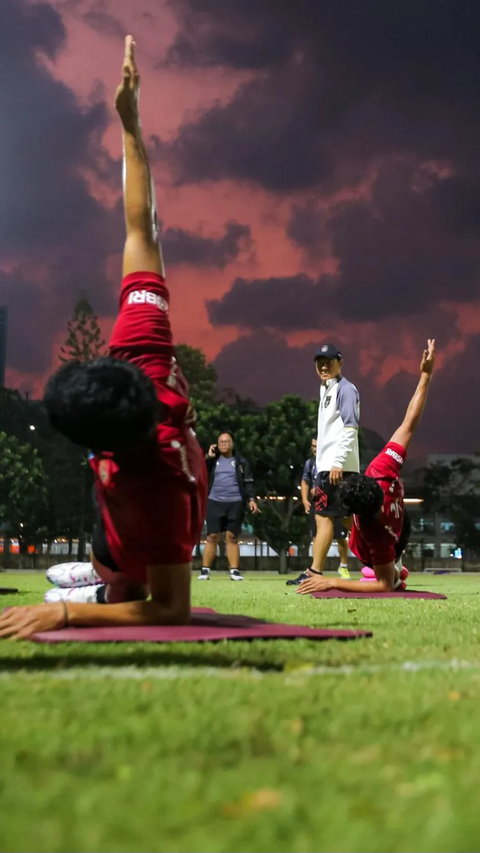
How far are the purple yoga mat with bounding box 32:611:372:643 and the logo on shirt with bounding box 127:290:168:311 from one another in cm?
148

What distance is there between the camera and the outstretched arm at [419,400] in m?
7.83

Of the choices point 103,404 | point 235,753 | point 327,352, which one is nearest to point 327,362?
point 327,352

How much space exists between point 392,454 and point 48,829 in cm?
698

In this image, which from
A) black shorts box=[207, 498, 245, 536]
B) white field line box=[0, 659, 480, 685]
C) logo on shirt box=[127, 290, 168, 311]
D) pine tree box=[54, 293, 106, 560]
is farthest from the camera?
pine tree box=[54, 293, 106, 560]

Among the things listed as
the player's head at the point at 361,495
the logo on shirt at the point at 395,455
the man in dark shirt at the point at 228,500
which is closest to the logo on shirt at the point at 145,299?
the player's head at the point at 361,495

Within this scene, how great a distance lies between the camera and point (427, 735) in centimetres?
197

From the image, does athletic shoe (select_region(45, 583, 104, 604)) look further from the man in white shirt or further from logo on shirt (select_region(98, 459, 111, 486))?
the man in white shirt

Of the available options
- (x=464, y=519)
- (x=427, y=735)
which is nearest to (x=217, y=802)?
(x=427, y=735)

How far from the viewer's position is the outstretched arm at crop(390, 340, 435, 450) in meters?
7.83

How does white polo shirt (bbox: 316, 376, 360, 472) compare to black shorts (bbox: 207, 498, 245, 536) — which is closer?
white polo shirt (bbox: 316, 376, 360, 472)

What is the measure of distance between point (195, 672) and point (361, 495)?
160 inches

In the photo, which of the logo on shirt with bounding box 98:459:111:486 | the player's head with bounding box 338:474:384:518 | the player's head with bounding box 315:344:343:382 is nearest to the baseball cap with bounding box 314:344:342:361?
the player's head with bounding box 315:344:343:382

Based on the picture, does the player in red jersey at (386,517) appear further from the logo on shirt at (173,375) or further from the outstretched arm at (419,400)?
the logo on shirt at (173,375)

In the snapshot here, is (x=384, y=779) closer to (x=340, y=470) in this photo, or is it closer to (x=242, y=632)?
(x=242, y=632)
